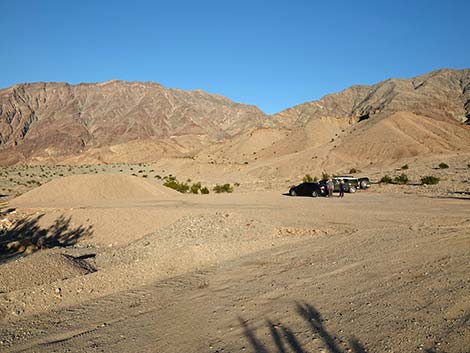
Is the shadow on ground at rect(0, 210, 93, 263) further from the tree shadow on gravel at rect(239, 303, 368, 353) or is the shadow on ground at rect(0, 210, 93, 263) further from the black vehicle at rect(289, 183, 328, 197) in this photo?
the black vehicle at rect(289, 183, 328, 197)

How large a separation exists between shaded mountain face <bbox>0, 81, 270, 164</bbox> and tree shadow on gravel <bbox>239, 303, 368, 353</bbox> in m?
123

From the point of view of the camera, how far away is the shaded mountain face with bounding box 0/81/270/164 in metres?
136

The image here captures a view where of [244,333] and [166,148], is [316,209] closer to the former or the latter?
[244,333]

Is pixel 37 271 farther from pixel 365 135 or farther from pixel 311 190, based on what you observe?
pixel 365 135

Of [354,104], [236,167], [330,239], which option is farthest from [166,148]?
[330,239]

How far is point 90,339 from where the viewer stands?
611 centimetres

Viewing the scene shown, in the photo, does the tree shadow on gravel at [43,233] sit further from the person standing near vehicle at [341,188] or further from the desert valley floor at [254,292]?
the person standing near vehicle at [341,188]

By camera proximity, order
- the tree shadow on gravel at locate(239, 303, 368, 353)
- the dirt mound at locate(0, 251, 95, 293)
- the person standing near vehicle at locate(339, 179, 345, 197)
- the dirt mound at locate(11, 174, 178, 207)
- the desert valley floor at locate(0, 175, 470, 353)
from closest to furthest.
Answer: the tree shadow on gravel at locate(239, 303, 368, 353), the desert valley floor at locate(0, 175, 470, 353), the dirt mound at locate(0, 251, 95, 293), the dirt mound at locate(11, 174, 178, 207), the person standing near vehicle at locate(339, 179, 345, 197)

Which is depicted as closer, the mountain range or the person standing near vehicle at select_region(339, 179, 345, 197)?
the person standing near vehicle at select_region(339, 179, 345, 197)

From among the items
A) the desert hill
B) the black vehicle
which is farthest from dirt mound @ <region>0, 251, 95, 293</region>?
the desert hill

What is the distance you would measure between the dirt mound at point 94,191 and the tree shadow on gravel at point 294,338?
21.8m

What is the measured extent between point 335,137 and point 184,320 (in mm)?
72536

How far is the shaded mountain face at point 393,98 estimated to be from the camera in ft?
365

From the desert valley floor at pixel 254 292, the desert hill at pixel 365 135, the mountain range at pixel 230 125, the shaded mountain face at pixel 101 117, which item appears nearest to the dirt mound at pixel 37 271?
the desert valley floor at pixel 254 292
